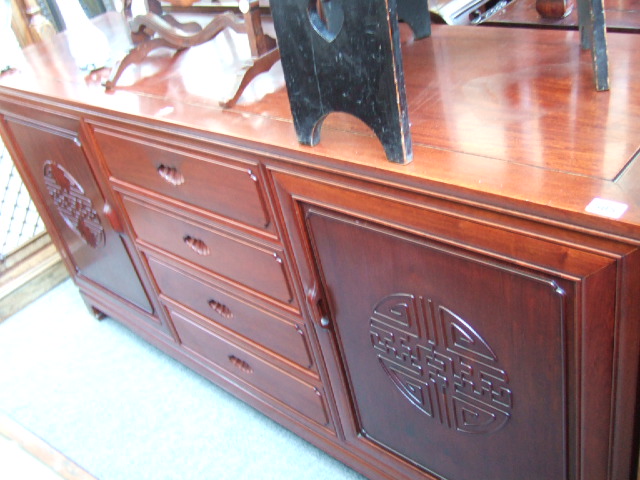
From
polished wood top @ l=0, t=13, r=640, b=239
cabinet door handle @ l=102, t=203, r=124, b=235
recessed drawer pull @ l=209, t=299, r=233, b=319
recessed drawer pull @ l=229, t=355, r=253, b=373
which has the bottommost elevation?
recessed drawer pull @ l=229, t=355, r=253, b=373

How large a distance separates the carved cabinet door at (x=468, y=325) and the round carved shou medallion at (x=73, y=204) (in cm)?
69

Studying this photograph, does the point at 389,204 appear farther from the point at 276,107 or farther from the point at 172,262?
the point at 172,262

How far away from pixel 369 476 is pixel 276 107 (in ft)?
2.39

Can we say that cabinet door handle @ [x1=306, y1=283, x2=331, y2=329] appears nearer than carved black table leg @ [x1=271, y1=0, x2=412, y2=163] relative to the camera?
No

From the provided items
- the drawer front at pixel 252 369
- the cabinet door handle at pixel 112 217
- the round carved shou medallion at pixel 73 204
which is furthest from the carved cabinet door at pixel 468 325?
the round carved shou medallion at pixel 73 204

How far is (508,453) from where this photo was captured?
863 mm

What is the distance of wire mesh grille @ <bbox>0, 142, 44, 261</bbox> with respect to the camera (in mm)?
1932

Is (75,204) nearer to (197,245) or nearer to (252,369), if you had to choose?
(197,245)

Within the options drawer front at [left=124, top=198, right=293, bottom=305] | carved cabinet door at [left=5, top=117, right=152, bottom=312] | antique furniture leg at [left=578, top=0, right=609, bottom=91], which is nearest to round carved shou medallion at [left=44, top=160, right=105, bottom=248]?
carved cabinet door at [left=5, top=117, right=152, bottom=312]

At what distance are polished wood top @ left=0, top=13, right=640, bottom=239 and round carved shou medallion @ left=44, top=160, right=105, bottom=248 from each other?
0.26m

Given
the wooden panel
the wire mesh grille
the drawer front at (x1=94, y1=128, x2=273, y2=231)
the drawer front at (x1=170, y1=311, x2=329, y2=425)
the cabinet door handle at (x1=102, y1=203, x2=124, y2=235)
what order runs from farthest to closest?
the wire mesh grille, the cabinet door handle at (x1=102, y1=203, x2=124, y2=235), the drawer front at (x1=170, y1=311, x2=329, y2=425), the drawer front at (x1=94, y1=128, x2=273, y2=231), the wooden panel

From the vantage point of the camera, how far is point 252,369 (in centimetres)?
133

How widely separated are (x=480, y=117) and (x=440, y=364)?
341 mm

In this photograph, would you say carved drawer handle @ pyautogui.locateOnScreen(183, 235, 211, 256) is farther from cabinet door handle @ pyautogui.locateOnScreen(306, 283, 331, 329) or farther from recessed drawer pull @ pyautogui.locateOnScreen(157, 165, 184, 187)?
cabinet door handle @ pyautogui.locateOnScreen(306, 283, 331, 329)
